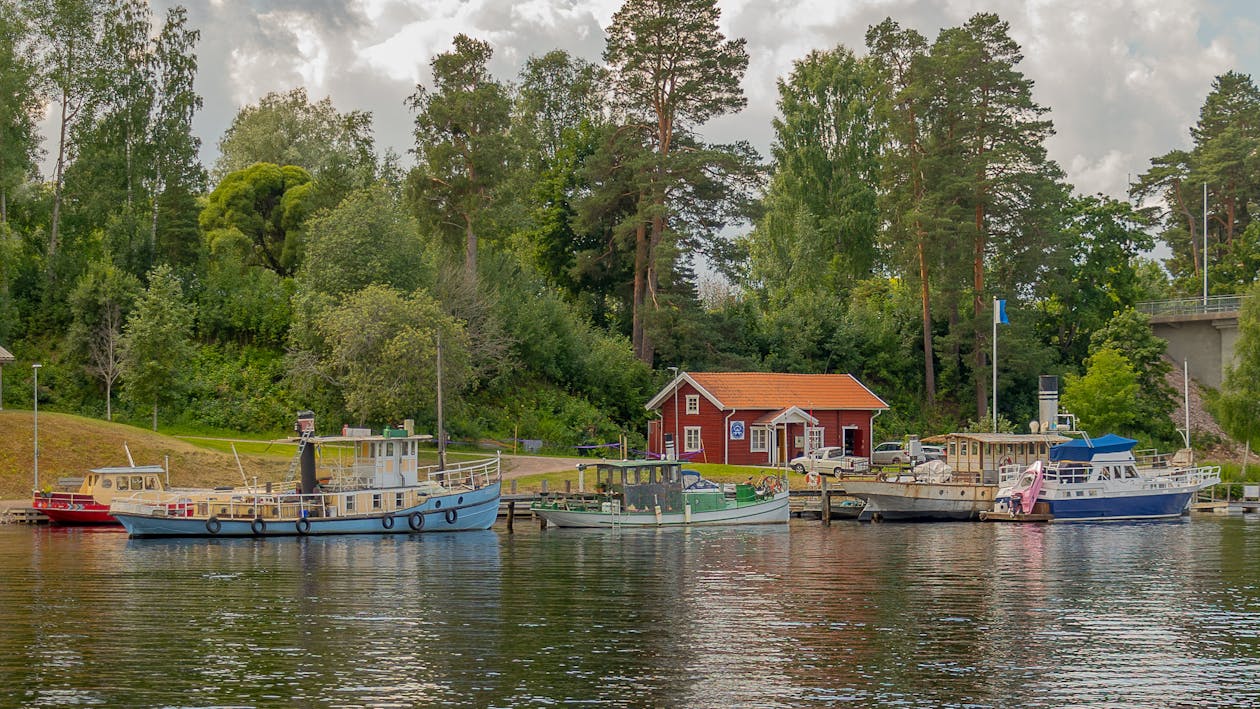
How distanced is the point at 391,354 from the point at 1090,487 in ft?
104

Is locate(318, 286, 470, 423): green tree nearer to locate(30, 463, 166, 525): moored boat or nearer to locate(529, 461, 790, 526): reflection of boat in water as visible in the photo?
locate(529, 461, 790, 526): reflection of boat in water

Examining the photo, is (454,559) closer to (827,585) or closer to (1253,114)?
(827,585)

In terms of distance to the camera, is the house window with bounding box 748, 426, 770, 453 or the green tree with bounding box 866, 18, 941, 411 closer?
the house window with bounding box 748, 426, 770, 453

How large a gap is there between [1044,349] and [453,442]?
125 ft

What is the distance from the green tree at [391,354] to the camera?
64500 millimetres

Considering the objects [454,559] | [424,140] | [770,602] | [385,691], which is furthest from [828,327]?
[385,691]

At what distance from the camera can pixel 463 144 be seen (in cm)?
7994

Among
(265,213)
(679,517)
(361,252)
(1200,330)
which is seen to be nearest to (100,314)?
(361,252)

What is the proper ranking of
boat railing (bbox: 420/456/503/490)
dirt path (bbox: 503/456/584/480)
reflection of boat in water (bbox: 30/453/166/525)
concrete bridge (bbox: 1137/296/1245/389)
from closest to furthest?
reflection of boat in water (bbox: 30/453/166/525) → boat railing (bbox: 420/456/503/490) → dirt path (bbox: 503/456/584/480) → concrete bridge (bbox: 1137/296/1245/389)

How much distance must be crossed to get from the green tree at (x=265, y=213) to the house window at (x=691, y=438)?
1050 inches

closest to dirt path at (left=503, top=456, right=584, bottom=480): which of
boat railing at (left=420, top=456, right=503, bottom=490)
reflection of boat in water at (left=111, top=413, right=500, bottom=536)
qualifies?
boat railing at (left=420, top=456, right=503, bottom=490)

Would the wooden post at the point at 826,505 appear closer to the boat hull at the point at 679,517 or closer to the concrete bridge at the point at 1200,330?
the boat hull at the point at 679,517

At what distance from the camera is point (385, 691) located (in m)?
24.0

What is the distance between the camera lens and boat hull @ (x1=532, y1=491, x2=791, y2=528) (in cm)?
5459
